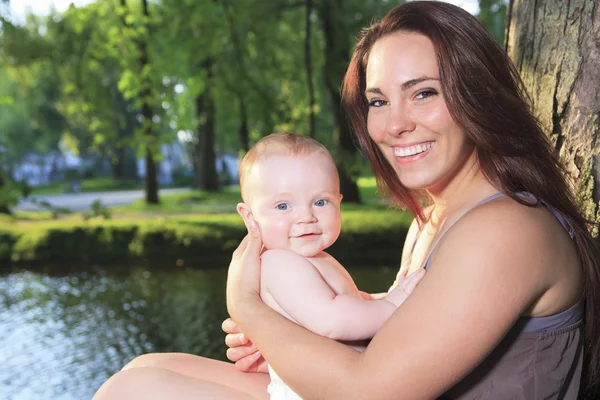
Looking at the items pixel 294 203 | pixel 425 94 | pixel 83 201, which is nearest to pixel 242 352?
pixel 294 203

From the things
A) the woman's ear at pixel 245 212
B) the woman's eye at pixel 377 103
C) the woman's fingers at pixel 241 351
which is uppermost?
the woman's eye at pixel 377 103

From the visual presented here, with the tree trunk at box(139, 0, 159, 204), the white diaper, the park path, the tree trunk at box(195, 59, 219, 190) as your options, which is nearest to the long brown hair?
the white diaper

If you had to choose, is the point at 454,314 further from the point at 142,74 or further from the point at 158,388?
the point at 142,74

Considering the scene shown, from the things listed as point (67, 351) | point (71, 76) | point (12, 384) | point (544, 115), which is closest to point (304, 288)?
point (544, 115)

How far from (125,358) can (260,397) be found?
3852 mm

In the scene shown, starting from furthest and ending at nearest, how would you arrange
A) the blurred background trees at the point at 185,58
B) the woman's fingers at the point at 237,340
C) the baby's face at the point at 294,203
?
the blurred background trees at the point at 185,58 < the woman's fingers at the point at 237,340 < the baby's face at the point at 294,203

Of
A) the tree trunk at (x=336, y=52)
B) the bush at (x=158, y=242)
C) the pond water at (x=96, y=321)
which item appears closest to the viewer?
the pond water at (x=96, y=321)

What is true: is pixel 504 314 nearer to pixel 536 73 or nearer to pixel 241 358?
pixel 241 358

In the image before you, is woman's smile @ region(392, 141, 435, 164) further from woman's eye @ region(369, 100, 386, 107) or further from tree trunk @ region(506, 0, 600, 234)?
tree trunk @ region(506, 0, 600, 234)

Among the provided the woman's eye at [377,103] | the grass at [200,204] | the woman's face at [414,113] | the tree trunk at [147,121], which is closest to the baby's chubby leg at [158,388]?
the woman's face at [414,113]

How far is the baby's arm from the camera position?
1599mm

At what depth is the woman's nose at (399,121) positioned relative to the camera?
1.64 meters

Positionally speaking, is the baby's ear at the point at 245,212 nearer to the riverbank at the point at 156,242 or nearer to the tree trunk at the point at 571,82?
the tree trunk at the point at 571,82

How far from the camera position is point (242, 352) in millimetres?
1965
